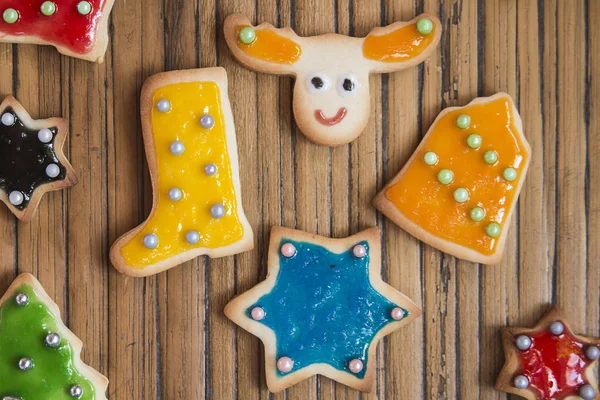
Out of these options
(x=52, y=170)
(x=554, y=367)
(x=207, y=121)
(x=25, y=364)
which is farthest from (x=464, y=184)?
(x=25, y=364)

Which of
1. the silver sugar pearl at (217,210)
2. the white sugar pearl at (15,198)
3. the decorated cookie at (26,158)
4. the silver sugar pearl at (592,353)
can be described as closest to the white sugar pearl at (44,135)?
the decorated cookie at (26,158)

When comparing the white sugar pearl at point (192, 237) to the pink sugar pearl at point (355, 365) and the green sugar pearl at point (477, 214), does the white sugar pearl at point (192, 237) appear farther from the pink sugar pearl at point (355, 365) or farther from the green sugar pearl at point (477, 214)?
the green sugar pearl at point (477, 214)

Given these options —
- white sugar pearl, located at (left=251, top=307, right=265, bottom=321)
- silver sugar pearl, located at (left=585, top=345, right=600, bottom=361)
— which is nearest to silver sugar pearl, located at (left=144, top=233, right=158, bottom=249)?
white sugar pearl, located at (left=251, top=307, right=265, bottom=321)

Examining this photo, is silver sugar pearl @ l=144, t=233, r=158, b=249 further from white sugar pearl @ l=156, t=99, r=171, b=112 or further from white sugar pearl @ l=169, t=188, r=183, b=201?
white sugar pearl @ l=156, t=99, r=171, b=112

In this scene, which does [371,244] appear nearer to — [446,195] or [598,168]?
[446,195]

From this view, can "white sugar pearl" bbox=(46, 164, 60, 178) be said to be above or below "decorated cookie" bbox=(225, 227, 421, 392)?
above

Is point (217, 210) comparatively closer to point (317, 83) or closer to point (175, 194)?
point (175, 194)
